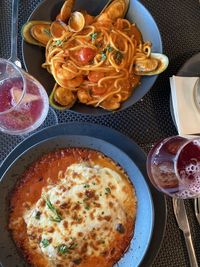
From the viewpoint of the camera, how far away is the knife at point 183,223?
192cm

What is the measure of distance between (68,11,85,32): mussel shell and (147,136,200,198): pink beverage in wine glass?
0.56m

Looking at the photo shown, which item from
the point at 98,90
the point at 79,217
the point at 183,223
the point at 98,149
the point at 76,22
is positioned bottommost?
the point at 183,223

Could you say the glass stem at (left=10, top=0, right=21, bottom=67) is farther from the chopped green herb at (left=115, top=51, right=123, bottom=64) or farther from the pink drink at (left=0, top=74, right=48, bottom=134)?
the chopped green herb at (left=115, top=51, right=123, bottom=64)

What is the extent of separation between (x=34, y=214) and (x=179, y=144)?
0.57m

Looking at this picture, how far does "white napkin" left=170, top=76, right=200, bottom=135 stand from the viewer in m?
1.93

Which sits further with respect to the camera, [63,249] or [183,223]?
[183,223]

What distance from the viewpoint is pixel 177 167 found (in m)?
1.70

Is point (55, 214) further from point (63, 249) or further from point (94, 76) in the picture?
point (94, 76)

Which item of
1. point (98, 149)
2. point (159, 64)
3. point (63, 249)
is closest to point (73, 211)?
point (63, 249)

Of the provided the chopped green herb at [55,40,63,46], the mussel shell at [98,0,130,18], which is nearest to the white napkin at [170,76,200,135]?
the mussel shell at [98,0,130,18]

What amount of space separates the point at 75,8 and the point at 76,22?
8cm

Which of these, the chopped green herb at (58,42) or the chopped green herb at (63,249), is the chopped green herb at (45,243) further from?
the chopped green herb at (58,42)

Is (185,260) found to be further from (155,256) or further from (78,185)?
(78,185)

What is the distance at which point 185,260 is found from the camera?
1.94 m
